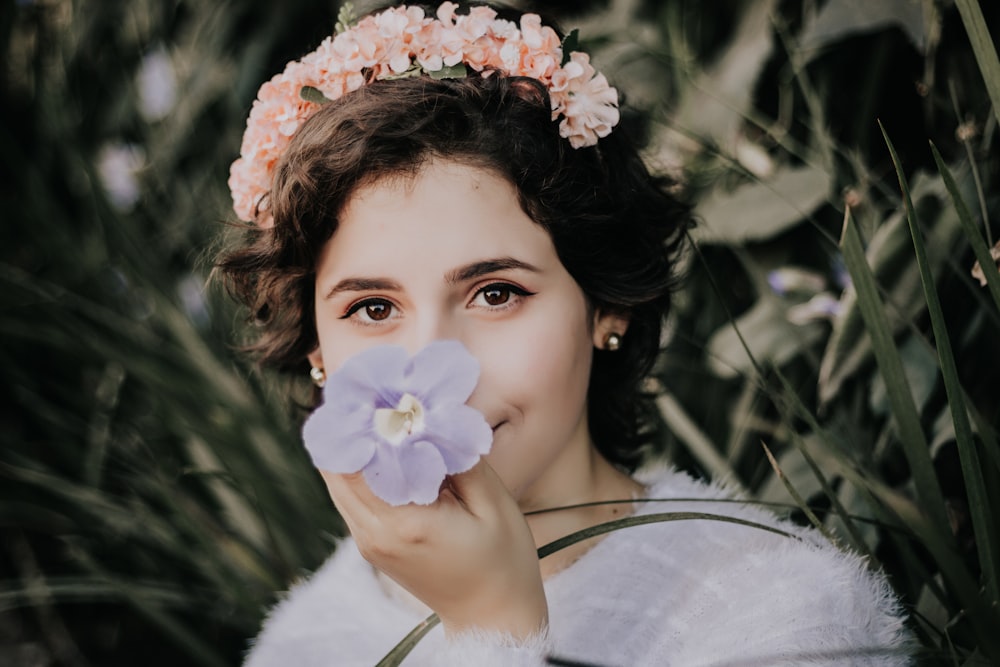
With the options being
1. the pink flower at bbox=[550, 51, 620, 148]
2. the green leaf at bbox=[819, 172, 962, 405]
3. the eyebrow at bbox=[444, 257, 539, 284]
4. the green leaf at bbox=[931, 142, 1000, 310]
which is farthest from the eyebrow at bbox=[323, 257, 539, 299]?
the green leaf at bbox=[819, 172, 962, 405]

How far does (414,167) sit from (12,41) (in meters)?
2.28

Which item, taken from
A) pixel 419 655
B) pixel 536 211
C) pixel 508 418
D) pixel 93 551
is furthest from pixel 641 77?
pixel 93 551

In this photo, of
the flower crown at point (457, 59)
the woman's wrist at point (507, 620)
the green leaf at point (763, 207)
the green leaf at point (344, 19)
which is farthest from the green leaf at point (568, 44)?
the woman's wrist at point (507, 620)

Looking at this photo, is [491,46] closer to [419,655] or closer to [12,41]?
[419,655]

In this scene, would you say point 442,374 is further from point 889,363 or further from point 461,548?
point 889,363

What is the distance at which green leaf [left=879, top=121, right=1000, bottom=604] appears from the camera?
754mm

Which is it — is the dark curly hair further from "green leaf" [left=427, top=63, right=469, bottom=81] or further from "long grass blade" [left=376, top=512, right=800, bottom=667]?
"long grass blade" [left=376, top=512, right=800, bottom=667]

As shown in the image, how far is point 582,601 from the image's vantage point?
3.27 feet

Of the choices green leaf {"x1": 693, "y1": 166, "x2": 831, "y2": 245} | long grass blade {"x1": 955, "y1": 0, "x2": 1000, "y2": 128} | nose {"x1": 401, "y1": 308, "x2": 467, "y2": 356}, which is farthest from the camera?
green leaf {"x1": 693, "y1": 166, "x2": 831, "y2": 245}

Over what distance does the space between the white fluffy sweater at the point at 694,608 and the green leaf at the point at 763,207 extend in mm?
536

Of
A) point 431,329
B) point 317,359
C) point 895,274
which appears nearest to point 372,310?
point 431,329

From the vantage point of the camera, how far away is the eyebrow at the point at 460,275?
3.02ft

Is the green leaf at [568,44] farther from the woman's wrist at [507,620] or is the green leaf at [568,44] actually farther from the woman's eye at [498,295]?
the woman's wrist at [507,620]

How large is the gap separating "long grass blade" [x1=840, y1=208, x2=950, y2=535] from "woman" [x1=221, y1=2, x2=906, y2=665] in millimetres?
141
